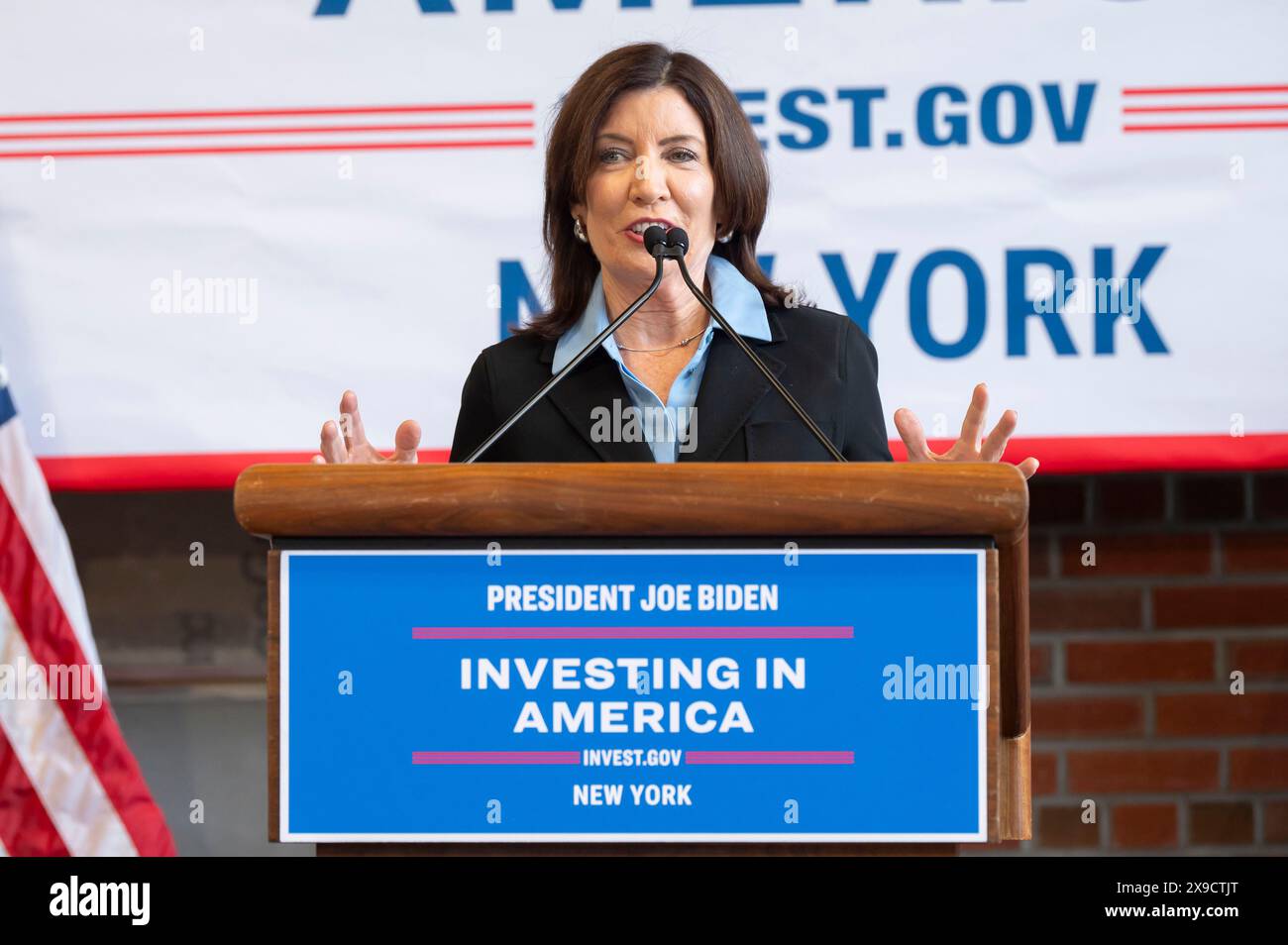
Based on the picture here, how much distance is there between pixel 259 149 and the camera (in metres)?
2.25

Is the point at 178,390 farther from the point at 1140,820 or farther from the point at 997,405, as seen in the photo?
the point at 1140,820

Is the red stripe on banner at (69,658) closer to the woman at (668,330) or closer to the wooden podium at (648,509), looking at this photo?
the woman at (668,330)

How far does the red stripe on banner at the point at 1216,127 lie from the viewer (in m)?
2.17

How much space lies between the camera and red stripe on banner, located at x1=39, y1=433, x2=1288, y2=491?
2.15 meters

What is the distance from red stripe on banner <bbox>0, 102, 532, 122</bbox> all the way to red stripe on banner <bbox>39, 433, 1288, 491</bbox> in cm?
56

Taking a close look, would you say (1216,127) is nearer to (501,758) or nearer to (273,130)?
(273,130)

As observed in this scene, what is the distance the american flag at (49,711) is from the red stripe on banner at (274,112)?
1.45ft

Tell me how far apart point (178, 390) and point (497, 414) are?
1025 millimetres

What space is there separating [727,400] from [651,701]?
1.77 feet

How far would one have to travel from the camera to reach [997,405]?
2176mm

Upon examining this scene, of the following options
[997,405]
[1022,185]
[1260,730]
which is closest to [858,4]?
[1022,185]
